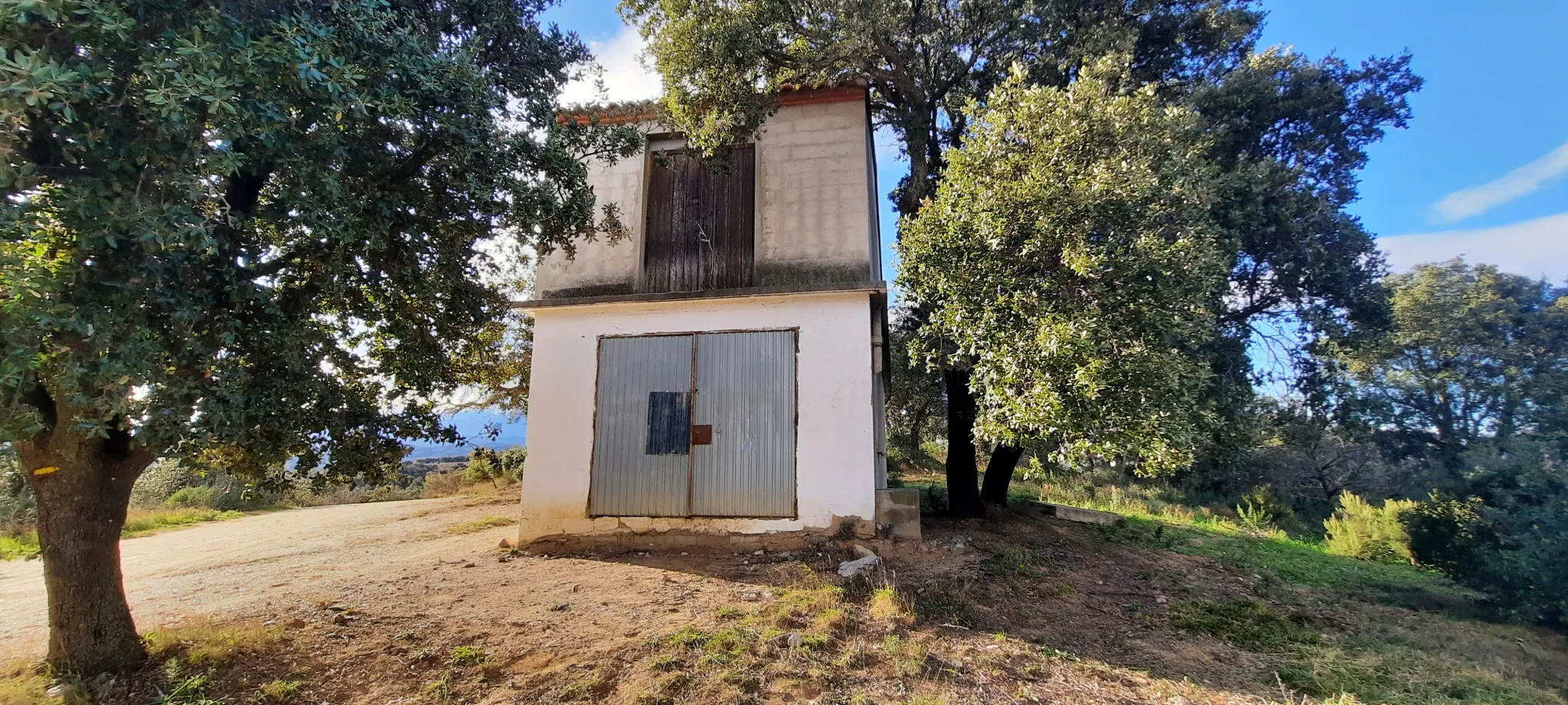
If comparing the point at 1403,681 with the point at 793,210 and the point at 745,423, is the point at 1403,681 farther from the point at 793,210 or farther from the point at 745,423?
the point at 793,210

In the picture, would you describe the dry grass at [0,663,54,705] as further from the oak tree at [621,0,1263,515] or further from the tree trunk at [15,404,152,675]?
the oak tree at [621,0,1263,515]

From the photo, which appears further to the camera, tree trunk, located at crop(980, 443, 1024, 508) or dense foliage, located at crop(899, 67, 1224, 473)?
tree trunk, located at crop(980, 443, 1024, 508)

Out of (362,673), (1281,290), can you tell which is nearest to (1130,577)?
(1281,290)

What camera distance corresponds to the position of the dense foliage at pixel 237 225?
3.54 metres

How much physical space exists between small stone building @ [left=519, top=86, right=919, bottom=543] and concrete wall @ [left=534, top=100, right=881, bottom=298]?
27 millimetres

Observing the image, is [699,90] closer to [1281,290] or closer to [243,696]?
[243,696]

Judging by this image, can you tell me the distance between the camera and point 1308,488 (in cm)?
2375

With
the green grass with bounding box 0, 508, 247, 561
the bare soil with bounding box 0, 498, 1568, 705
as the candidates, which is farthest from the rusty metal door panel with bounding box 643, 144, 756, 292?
the green grass with bounding box 0, 508, 247, 561

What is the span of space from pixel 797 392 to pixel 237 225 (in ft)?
20.4

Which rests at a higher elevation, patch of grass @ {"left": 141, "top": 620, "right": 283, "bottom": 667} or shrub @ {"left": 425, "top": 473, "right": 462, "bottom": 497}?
shrub @ {"left": 425, "top": 473, "right": 462, "bottom": 497}

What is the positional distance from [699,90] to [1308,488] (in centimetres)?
2778

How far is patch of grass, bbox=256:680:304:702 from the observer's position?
4.31 m

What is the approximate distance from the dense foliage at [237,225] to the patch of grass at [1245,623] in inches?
318

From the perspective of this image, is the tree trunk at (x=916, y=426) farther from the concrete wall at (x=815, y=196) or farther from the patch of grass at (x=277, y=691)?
the patch of grass at (x=277, y=691)
